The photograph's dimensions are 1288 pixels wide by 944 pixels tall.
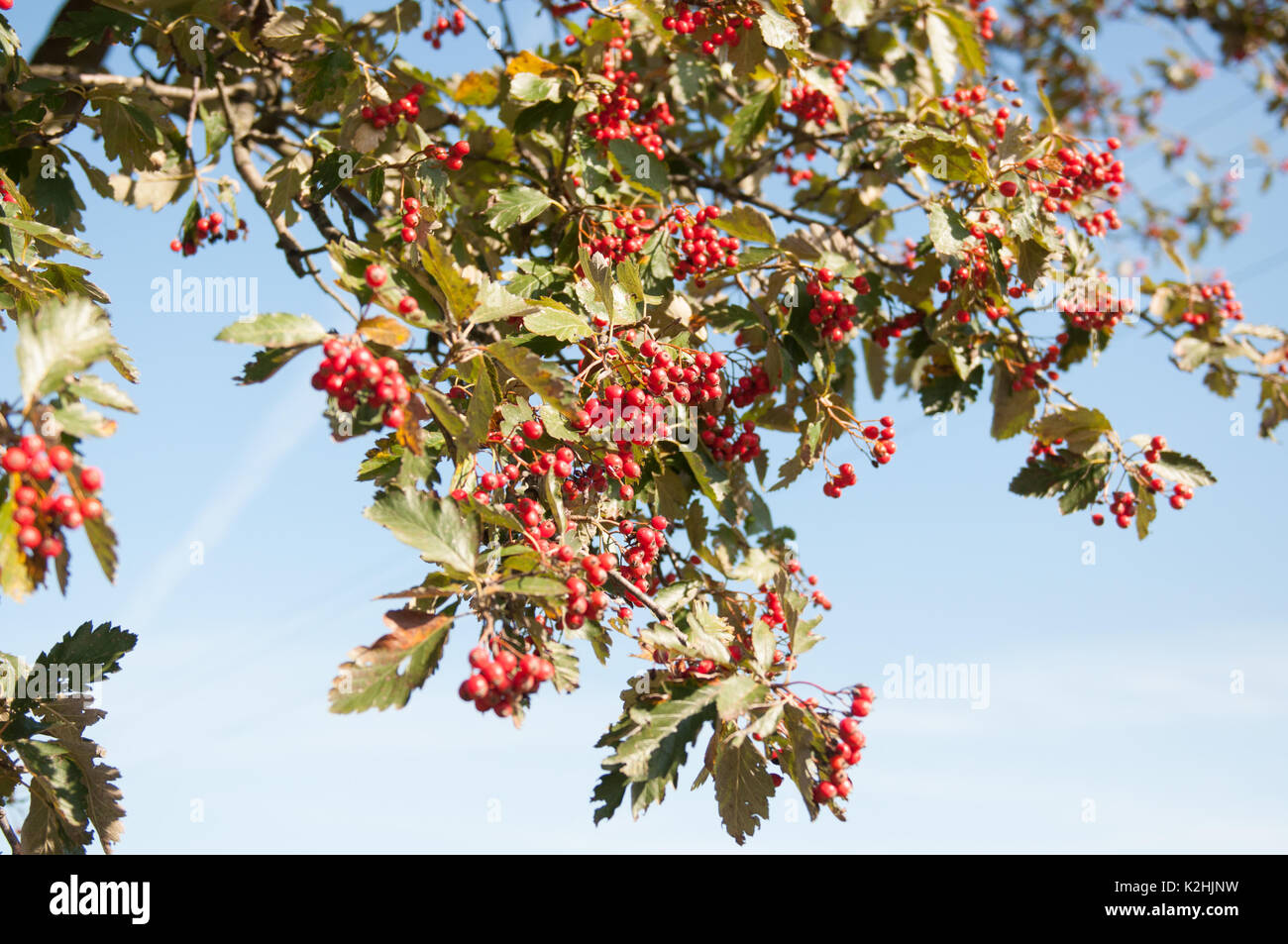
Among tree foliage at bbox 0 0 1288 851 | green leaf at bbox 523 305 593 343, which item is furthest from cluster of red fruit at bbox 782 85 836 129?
green leaf at bbox 523 305 593 343

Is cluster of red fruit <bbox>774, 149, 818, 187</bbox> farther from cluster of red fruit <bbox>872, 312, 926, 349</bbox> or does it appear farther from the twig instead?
the twig

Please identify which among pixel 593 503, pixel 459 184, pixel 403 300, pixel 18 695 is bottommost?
pixel 18 695

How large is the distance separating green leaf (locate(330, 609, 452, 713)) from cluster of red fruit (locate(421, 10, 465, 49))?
141 inches

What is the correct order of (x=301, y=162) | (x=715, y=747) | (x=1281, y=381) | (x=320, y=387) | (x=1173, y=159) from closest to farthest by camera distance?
(x=320, y=387) < (x=715, y=747) < (x=301, y=162) < (x=1281, y=381) < (x=1173, y=159)

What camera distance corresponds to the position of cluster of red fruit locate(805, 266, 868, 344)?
11.9 feet

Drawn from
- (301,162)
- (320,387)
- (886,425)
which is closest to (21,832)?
(320,387)

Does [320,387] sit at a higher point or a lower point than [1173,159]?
lower

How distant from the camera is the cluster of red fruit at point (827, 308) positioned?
364 cm

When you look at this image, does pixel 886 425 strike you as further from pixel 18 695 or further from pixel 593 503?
pixel 18 695

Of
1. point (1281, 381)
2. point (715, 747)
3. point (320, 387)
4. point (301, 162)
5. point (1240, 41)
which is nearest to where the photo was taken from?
point (320, 387)

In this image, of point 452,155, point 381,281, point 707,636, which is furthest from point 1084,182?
point 381,281

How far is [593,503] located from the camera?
2.91m

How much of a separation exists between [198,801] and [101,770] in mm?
961

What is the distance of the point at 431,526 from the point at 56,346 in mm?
891
